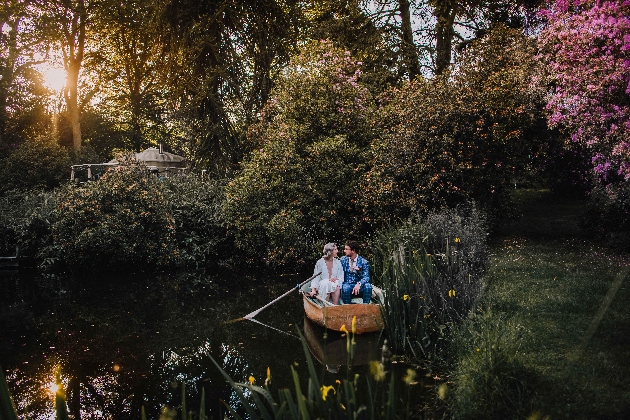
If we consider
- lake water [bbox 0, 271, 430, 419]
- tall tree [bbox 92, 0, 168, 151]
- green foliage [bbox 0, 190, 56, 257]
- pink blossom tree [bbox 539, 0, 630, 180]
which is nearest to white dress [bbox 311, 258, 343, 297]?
lake water [bbox 0, 271, 430, 419]

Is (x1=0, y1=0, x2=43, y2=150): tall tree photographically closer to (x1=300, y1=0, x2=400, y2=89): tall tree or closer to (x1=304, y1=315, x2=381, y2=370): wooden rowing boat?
(x1=300, y1=0, x2=400, y2=89): tall tree

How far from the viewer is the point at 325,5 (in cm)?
2334

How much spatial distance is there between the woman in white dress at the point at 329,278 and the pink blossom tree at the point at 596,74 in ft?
21.8

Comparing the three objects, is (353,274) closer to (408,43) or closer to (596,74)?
(596,74)

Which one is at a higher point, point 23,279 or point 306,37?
point 306,37

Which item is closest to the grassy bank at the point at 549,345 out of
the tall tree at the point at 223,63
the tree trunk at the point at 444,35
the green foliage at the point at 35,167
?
the tall tree at the point at 223,63

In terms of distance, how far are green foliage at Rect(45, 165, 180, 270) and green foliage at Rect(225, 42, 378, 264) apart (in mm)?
2325

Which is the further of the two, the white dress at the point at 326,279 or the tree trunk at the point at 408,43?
the tree trunk at the point at 408,43

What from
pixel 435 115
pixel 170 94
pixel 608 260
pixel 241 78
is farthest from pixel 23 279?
pixel 608 260

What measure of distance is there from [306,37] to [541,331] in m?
18.3

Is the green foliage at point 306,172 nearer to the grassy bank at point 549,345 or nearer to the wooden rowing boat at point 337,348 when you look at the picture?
the grassy bank at point 549,345

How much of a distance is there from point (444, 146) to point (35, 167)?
64.0ft

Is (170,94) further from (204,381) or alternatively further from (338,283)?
(204,381)

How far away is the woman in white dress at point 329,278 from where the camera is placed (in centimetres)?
955
